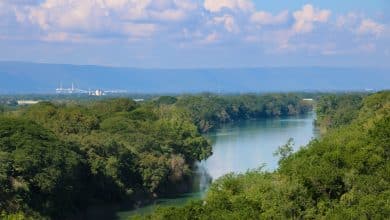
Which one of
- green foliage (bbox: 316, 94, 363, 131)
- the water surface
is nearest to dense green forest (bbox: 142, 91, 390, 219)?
the water surface

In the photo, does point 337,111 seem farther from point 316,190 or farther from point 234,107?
point 316,190

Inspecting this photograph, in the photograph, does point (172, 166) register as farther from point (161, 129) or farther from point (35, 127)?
point (35, 127)

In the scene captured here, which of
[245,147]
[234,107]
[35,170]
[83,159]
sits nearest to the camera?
[35,170]

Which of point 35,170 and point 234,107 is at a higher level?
point 234,107

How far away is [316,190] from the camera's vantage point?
24.6 meters

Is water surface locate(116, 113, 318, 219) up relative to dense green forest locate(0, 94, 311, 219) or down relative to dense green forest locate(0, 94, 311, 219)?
down

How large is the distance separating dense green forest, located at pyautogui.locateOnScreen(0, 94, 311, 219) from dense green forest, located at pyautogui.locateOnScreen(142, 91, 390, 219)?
7126 millimetres

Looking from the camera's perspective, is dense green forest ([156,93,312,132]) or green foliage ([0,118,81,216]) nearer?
green foliage ([0,118,81,216])

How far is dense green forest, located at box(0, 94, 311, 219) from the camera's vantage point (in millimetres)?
31469

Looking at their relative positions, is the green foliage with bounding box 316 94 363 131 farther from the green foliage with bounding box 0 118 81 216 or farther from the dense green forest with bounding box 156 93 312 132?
the green foliage with bounding box 0 118 81 216

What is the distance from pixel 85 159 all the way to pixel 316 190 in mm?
17192

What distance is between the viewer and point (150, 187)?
4100cm

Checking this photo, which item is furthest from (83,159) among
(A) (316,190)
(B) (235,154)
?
(B) (235,154)

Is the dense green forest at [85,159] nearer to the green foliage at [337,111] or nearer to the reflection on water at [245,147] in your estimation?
the reflection on water at [245,147]
